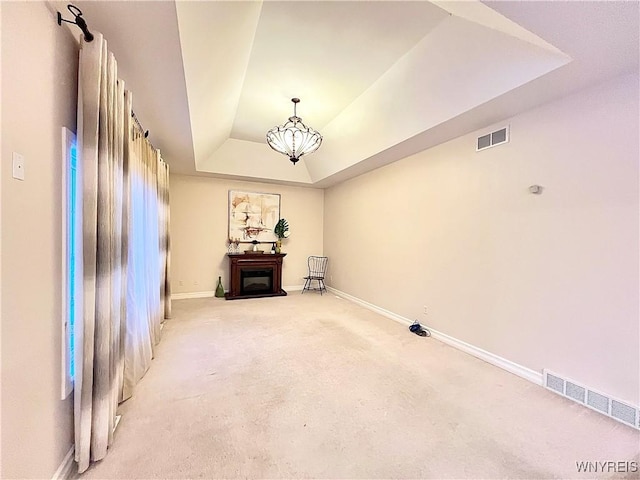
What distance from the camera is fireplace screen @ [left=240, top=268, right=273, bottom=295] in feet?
19.1

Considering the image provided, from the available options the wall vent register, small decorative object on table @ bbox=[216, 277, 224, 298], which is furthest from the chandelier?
the wall vent register

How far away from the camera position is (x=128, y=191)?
2023 millimetres

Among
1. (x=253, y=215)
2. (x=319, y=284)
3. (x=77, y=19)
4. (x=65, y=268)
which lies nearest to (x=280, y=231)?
(x=253, y=215)

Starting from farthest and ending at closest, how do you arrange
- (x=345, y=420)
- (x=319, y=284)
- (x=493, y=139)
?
(x=319, y=284)
(x=493, y=139)
(x=345, y=420)

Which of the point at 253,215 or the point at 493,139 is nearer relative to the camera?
the point at 493,139

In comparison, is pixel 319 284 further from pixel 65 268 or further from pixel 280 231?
pixel 65 268

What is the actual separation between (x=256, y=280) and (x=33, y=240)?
4.83m

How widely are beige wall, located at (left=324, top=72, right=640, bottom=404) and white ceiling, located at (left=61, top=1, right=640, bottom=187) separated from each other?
323 mm

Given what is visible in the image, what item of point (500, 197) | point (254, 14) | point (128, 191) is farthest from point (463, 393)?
point (254, 14)

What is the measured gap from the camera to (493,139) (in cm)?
297

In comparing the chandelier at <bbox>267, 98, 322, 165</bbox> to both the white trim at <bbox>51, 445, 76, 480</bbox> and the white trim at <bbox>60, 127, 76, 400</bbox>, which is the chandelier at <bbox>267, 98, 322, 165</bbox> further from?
the white trim at <bbox>51, 445, 76, 480</bbox>

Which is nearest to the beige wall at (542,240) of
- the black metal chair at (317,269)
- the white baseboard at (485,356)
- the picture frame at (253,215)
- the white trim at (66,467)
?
the white baseboard at (485,356)

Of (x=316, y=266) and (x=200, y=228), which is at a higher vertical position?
(x=200, y=228)

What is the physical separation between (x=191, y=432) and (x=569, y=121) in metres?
3.86
